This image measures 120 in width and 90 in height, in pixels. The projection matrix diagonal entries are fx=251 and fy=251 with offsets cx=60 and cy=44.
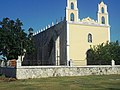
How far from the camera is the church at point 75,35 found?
39909 millimetres

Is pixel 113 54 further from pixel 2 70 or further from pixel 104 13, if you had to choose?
pixel 2 70

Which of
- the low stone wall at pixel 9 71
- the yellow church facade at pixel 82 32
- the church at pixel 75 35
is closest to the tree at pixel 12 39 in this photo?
the church at pixel 75 35

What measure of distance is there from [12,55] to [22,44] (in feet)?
9.24

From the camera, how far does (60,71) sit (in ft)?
102

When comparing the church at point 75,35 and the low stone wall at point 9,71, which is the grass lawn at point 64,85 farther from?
the church at point 75,35

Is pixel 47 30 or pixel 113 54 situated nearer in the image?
pixel 113 54

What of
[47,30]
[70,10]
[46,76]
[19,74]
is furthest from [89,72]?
[47,30]

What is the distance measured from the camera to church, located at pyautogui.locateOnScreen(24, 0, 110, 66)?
131 feet

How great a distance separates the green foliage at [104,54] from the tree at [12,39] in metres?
11.3

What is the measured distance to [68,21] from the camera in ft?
131

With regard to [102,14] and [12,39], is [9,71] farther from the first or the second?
[102,14]

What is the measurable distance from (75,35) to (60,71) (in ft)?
35.1

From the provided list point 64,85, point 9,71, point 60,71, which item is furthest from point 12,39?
point 64,85

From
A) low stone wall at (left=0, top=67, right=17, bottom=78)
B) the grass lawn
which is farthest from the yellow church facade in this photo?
the grass lawn
